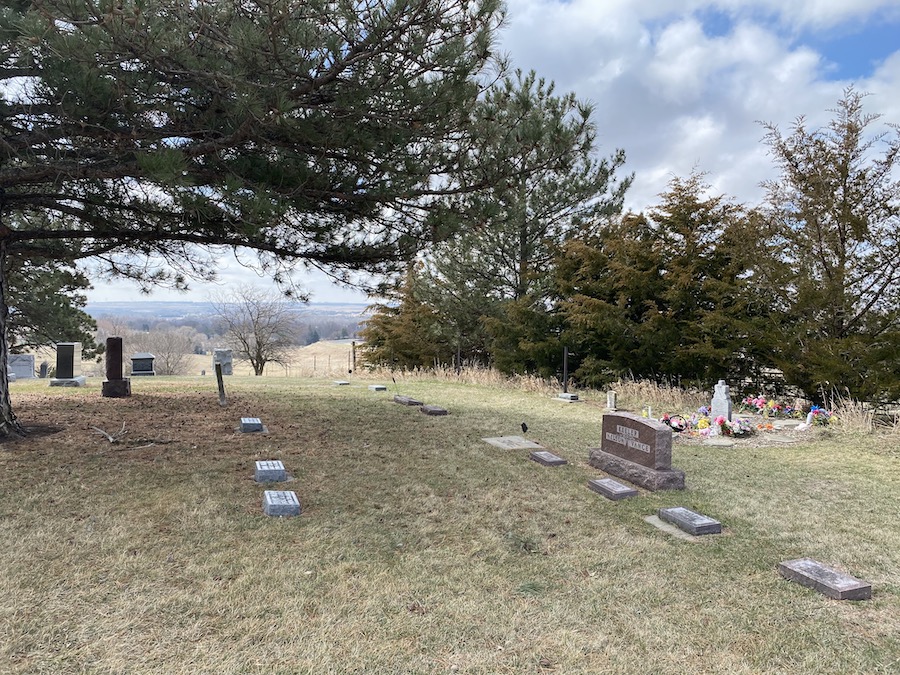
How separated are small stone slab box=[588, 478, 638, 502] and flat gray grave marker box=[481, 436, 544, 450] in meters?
1.44

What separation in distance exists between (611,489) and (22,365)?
1788cm

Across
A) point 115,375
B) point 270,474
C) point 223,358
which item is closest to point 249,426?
point 270,474

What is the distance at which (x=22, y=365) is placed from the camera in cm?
1579

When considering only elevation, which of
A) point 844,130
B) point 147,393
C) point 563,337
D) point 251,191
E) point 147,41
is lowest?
point 147,393

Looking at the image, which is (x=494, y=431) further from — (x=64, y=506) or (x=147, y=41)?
(x=147, y=41)

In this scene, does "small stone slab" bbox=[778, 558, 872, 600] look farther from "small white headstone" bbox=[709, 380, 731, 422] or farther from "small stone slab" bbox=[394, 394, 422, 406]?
"small stone slab" bbox=[394, 394, 422, 406]

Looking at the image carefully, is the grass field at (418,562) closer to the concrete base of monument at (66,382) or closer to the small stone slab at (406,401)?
the small stone slab at (406,401)

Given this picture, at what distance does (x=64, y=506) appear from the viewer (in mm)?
3896

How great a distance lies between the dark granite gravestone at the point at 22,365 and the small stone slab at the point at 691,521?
1812cm

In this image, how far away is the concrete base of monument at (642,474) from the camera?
15.5 feet

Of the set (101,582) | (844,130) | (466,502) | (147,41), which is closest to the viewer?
(101,582)

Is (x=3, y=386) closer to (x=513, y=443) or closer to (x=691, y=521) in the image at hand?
(x=513, y=443)

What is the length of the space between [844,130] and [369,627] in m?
9.75

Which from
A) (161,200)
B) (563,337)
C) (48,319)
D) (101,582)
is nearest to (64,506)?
(101,582)
